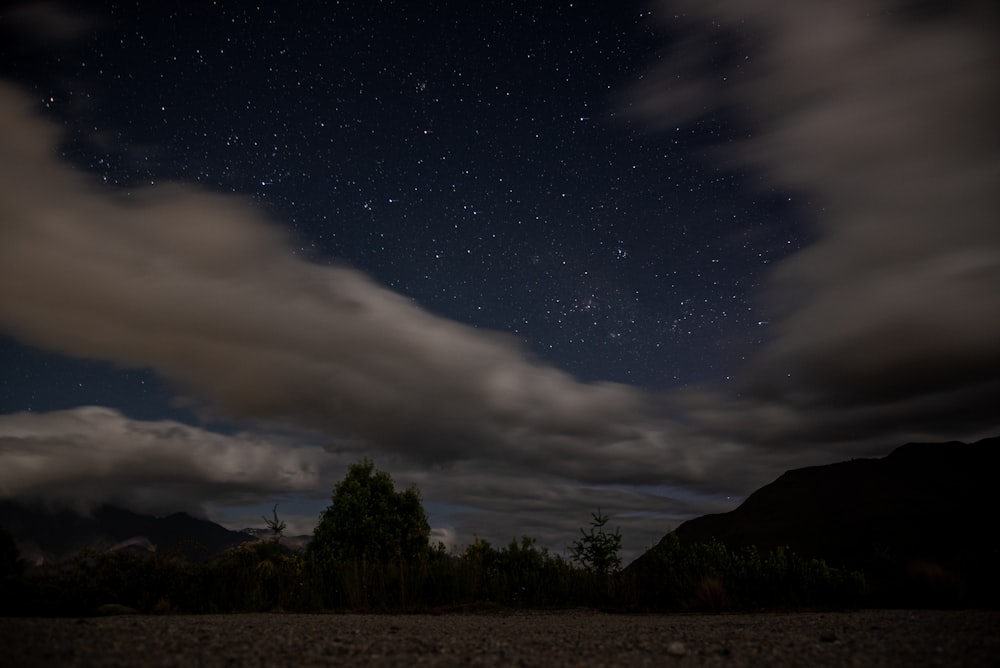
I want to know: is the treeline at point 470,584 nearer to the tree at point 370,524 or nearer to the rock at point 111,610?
the rock at point 111,610

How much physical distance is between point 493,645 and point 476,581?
1005 cm

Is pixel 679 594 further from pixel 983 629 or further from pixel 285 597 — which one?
pixel 285 597

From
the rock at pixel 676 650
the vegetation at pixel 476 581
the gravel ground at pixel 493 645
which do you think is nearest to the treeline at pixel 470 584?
the vegetation at pixel 476 581

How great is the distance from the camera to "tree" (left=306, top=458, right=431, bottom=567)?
98.8ft

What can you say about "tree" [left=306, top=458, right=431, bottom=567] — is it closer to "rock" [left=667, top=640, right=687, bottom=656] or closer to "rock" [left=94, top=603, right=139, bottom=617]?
"rock" [left=94, top=603, right=139, bottom=617]

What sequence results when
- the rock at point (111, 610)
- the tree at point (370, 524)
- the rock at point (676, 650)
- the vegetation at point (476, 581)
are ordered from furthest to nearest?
the tree at point (370, 524)
the vegetation at point (476, 581)
the rock at point (111, 610)
the rock at point (676, 650)

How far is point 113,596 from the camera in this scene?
1419 centimetres

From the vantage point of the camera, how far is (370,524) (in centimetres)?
3052

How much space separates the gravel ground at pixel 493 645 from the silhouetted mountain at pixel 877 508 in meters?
82.5

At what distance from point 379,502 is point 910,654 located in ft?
88.0

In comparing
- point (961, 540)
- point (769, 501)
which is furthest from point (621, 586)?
point (769, 501)

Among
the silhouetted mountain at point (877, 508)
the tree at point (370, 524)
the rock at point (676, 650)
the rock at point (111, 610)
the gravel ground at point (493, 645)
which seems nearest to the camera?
the gravel ground at point (493, 645)

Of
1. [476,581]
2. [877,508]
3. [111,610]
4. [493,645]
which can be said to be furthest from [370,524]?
[877,508]

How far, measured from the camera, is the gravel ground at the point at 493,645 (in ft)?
22.4
